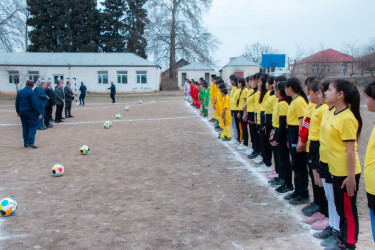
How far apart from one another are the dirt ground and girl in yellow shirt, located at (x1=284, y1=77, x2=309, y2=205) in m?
0.28

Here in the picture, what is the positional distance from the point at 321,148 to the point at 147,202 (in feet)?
8.92

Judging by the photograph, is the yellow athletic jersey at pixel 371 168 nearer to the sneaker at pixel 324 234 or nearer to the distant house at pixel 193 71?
the sneaker at pixel 324 234

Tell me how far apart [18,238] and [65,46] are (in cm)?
5417

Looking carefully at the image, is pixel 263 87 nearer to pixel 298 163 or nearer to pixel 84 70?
pixel 298 163

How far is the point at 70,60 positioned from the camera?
44406mm

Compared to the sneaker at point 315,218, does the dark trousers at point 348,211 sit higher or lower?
higher

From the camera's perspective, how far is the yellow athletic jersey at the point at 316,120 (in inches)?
Result: 162

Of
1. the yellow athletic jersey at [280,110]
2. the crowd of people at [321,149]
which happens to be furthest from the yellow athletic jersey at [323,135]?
the yellow athletic jersey at [280,110]

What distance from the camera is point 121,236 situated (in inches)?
158

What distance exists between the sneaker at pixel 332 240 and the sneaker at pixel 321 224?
0.27m

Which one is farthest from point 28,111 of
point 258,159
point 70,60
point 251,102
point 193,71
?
point 193,71

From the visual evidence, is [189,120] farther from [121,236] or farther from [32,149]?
[121,236]

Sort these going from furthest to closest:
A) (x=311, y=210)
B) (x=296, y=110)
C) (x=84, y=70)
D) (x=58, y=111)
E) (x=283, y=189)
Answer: (x=84, y=70) < (x=58, y=111) < (x=283, y=189) < (x=296, y=110) < (x=311, y=210)

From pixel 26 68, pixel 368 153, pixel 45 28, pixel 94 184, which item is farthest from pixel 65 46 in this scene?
pixel 368 153
